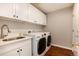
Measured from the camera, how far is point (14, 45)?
A: 995 millimetres

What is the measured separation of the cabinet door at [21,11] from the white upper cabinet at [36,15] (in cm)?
19

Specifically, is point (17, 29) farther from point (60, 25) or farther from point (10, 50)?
point (60, 25)

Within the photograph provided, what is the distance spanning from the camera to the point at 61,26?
183 cm

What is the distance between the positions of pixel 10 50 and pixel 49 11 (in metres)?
1.32

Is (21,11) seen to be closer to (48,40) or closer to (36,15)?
(36,15)

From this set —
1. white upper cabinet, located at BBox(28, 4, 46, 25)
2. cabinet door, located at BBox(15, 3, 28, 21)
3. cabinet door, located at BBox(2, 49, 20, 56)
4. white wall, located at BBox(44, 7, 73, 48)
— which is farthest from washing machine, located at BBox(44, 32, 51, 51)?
cabinet door, located at BBox(2, 49, 20, 56)

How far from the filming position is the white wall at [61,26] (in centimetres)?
177

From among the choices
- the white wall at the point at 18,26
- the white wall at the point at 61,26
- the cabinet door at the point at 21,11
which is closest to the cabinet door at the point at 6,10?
the cabinet door at the point at 21,11

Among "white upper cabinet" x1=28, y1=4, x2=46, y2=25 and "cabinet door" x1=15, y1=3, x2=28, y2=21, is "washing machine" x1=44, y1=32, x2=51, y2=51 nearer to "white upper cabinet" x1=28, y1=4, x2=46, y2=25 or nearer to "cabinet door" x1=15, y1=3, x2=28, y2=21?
"white upper cabinet" x1=28, y1=4, x2=46, y2=25

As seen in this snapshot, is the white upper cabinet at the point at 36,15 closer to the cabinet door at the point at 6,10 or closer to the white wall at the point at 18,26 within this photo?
the white wall at the point at 18,26

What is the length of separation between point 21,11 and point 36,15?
606 mm

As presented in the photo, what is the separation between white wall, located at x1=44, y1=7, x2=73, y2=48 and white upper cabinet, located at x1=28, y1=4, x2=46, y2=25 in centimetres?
25

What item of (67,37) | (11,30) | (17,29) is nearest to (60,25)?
(67,37)

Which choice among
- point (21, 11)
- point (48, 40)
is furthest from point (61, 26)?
point (21, 11)
